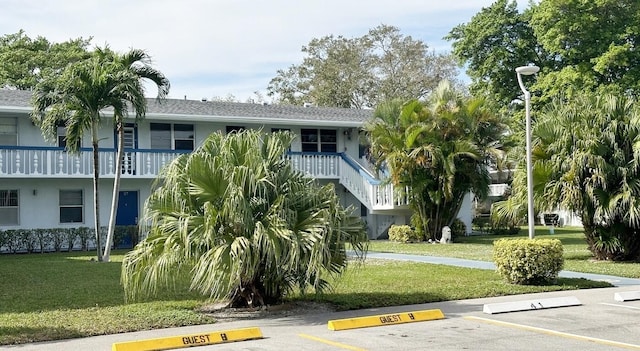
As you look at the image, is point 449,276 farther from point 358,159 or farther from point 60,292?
point 358,159

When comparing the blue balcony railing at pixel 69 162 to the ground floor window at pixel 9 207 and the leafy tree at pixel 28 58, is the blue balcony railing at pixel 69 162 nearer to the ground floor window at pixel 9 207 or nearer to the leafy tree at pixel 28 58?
the ground floor window at pixel 9 207

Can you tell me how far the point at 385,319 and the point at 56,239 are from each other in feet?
60.5

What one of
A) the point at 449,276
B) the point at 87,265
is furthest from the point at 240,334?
the point at 87,265

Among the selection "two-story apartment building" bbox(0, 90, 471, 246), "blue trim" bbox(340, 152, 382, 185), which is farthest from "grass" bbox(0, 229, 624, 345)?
"blue trim" bbox(340, 152, 382, 185)

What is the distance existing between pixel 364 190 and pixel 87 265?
12777mm

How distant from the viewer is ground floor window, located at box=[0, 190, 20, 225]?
26.7 meters

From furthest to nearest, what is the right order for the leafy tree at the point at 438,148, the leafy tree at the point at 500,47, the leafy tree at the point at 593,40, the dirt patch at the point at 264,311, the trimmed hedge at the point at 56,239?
the leafy tree at the point at 500,47, the leafy tree at the point at 593,40, the leafy tree at the point at 438,148, the trimmed hedge at the point at 56,239, the dirt patch at the point at 264,311

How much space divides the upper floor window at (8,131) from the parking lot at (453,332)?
18.7 meters

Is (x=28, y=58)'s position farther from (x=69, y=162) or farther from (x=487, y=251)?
(x=487, y=251)

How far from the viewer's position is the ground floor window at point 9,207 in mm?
26734

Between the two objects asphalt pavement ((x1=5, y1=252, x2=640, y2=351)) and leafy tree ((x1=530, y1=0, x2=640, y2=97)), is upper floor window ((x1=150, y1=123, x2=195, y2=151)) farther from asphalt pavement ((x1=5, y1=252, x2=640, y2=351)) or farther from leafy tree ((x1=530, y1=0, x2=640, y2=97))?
asphalt pavement ((x1=5, y1=252, x2=640, y2=351))

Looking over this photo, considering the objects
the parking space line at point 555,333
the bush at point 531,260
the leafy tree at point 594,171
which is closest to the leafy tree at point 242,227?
the parking space line at point 555,333

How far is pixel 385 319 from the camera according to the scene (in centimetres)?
1096

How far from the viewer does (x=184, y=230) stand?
11.1 meters
